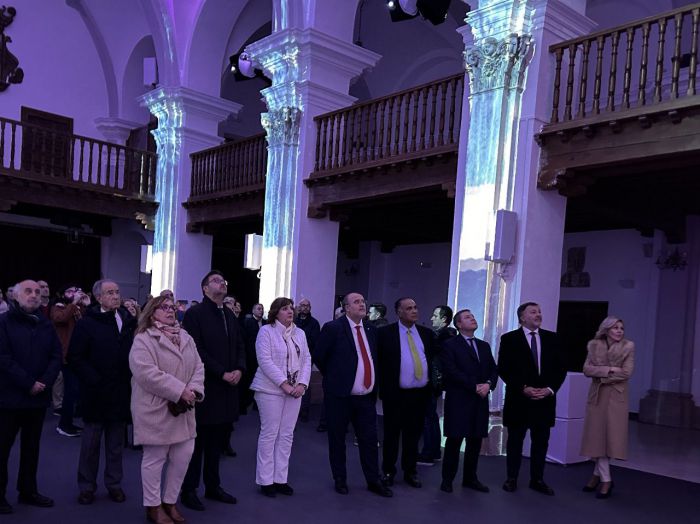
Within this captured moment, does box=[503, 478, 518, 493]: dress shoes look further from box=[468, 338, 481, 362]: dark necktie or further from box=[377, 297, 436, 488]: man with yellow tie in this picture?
box=[468, 338, 481, 362]: dark necktie

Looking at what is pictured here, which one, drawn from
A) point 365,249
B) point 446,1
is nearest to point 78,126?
point 365,249

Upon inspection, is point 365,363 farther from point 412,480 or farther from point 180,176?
point 180,176

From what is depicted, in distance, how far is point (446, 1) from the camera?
32.4 ft

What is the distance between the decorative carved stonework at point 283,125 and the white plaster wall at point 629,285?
17.7 ft

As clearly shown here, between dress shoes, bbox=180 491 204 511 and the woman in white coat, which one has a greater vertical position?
the woman in white coat

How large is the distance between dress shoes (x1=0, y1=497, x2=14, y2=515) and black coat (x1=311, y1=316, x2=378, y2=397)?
7.40 ft

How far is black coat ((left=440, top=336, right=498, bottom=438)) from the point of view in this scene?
18.4ft

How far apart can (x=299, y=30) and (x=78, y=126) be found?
782 centimetres

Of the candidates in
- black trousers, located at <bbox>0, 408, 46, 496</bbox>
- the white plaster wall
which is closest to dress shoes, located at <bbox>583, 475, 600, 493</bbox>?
black trousers, located at <bbox>0, 408, 46, 496</bbox>

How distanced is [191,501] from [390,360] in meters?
1.85

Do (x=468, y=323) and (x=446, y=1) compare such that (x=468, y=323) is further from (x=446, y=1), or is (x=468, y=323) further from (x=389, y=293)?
(x=389, y=293)

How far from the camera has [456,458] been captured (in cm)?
569

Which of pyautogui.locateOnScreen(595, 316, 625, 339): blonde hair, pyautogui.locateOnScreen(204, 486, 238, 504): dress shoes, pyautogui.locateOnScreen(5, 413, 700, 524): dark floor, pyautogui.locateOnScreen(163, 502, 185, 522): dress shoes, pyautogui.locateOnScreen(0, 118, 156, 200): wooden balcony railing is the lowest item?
pyautogui.locateOnScreen(5, 413, 700, 524): dark floor

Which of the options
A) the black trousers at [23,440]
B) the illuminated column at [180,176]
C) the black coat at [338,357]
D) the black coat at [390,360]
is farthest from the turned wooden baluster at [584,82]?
the illuminated column at [180,176]
